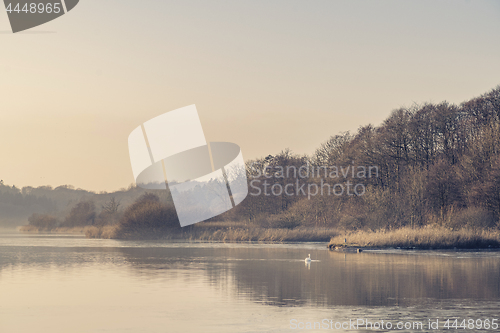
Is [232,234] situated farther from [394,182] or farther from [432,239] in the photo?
[432,239]

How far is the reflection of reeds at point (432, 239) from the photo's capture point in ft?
122

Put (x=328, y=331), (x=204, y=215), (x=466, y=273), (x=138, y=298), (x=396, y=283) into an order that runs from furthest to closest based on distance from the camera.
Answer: (x=204, y=215), (x=466, y=273), (x=396, y=283), (x=138, y=298), (x=328, y=331)

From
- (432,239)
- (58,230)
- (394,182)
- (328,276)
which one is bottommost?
(328,276)

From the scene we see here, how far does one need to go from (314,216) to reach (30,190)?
13384 cm

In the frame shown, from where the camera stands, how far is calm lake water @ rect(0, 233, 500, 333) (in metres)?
11.7

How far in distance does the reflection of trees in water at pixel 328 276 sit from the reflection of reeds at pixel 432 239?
815 centimetres

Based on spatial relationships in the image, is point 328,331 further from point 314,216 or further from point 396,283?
point 314,216

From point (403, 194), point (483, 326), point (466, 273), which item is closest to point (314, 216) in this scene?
point (403, 194)

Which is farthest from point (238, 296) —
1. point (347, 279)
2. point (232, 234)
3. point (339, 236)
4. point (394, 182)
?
point (394, 182)

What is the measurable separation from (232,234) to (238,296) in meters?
37.3

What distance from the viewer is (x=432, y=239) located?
3753cm

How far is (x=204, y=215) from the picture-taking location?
62.1 meters

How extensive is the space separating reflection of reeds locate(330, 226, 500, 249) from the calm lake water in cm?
1208

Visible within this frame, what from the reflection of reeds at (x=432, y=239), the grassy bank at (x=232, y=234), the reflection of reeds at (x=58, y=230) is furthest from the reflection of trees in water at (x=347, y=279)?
the reflection of reeds at (x=58, y=230)
